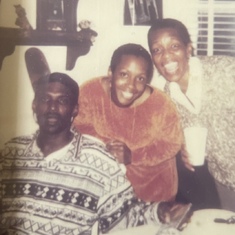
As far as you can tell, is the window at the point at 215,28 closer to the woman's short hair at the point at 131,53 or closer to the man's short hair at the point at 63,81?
the woman's short hair at the point at 131,53

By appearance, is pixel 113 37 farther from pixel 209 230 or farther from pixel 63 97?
pixel 209 230

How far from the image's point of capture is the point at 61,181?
37.7 inches

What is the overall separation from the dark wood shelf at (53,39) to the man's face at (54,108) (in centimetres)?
6

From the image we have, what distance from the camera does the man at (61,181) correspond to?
0.95 meters

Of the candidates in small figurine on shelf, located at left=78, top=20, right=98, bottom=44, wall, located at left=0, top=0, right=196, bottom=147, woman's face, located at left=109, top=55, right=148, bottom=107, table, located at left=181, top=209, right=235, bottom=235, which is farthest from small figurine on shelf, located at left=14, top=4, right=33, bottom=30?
table, located at left=181, top=209, right=235, bottom=235

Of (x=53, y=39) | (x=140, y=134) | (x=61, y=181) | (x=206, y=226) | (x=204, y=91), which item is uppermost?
(x=53, y=39)

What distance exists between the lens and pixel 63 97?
0.98 meters

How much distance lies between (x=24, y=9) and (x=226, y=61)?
500mm

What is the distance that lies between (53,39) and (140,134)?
31cm

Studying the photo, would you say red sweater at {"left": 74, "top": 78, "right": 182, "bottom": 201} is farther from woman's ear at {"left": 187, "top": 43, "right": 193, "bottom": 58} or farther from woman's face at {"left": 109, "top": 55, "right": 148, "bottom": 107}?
woman's ear at {"left": 187, "top": 43, "right": 193, "bottom": 58}

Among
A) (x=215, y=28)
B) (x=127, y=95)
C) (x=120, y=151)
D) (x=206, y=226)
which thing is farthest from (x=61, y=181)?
(x=215, y=28)

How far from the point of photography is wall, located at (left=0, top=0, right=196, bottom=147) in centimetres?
97

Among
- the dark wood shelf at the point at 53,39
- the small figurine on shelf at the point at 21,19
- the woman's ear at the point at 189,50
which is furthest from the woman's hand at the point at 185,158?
the small figurine on shelf at the point at 21,19

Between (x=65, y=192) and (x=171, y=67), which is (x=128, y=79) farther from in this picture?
(x=65, y=192)
